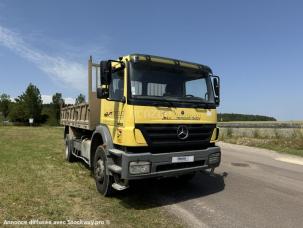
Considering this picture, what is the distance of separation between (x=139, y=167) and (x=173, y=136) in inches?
36.6

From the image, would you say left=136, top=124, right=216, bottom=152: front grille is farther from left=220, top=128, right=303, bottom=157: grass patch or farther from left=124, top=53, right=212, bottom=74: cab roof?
left=220, top=128, right=303, bottom=157: grass patch

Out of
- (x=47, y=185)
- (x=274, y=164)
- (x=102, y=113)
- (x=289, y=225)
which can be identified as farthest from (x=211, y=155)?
(x=274, y=164)

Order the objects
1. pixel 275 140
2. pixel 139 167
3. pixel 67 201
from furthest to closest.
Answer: pixel 275 140
pixel 67 201
pixel 139 167

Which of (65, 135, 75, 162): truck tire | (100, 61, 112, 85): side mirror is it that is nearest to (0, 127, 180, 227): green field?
(65, 135, 75, 162): truck tire

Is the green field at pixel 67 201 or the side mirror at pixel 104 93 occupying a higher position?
the side mirror at pixel 104 93

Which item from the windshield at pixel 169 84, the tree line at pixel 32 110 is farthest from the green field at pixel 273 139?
the tree line at pixel 32 110

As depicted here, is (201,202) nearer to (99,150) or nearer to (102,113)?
(99,150)

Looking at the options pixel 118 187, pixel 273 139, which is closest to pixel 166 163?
pixel 118 187

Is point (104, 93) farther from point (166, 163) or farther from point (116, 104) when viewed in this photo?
point (166, 163)

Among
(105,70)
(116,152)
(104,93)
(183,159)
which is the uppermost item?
(105,70)

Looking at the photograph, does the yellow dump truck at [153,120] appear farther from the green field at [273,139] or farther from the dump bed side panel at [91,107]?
the green field at [273,139]

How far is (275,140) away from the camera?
60.5 feet

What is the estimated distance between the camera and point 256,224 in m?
5.20

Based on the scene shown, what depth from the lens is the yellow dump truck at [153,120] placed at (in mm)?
5840
